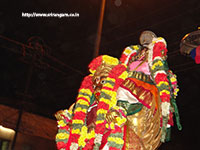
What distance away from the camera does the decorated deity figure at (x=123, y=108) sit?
2947 mm

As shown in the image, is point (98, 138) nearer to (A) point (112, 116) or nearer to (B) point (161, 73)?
(A) point (112, 116)

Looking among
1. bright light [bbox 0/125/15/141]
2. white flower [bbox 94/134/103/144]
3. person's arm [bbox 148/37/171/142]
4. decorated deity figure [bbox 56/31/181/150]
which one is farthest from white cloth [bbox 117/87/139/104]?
bright light [bbox 0/125/15/141]

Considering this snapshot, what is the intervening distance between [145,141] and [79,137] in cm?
81

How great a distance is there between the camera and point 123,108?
9.77 feet

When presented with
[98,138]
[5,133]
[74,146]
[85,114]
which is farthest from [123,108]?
[5,133]

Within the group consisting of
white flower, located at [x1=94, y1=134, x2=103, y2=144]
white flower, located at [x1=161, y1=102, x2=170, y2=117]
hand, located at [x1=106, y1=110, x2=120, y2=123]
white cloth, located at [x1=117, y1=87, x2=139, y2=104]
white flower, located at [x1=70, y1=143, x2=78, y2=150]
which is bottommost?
white flower, located at [x1=70, y1=143, x2=78, y2=150]

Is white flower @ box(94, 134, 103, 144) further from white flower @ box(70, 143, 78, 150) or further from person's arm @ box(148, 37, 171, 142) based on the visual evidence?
person's arm @ box(148, 37, 171, 142)

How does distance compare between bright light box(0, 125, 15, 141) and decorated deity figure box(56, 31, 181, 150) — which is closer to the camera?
decorated deity figure box(56, 31, 181, 150)

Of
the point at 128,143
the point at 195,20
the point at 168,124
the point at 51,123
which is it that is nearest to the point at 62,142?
the point at 128,143

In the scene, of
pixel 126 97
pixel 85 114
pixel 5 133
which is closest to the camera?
pixel 126 97

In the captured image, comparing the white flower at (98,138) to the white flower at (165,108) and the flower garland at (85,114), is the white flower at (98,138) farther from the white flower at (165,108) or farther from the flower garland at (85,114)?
the white flower at (165,108)

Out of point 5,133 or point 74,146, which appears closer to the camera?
point 74,146

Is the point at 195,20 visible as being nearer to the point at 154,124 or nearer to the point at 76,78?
the point at 154,124

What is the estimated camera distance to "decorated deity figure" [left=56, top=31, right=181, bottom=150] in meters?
2.95
